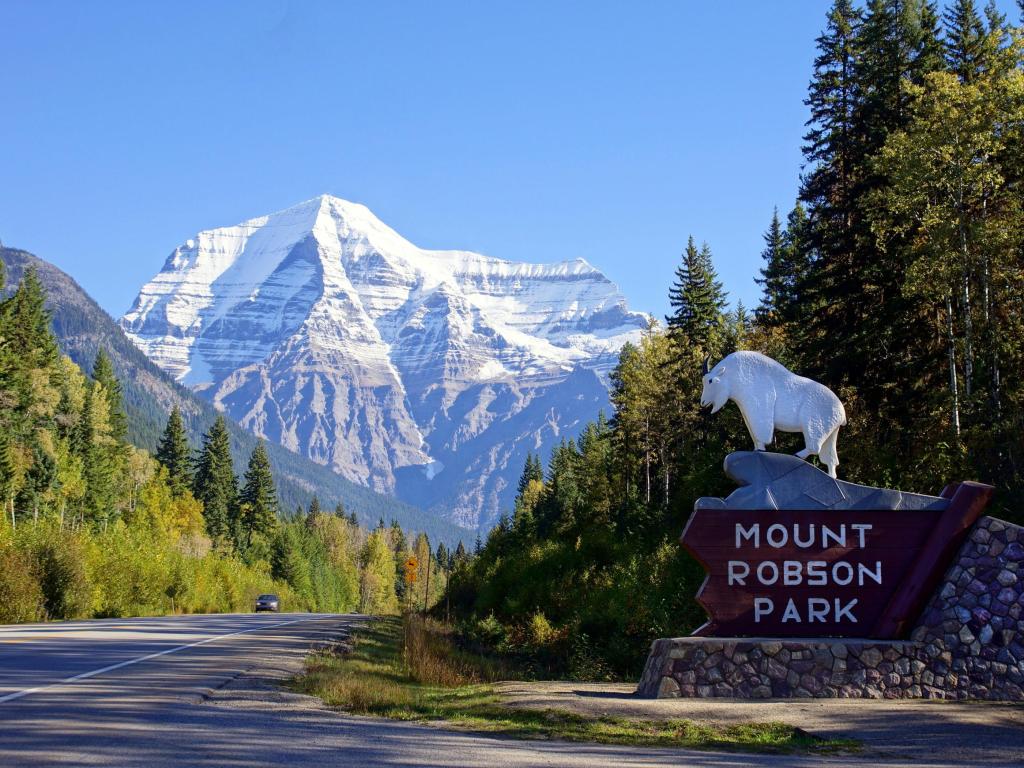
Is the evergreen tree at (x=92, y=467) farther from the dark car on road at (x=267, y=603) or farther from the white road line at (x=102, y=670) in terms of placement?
the white road line at (x=102, y=670)

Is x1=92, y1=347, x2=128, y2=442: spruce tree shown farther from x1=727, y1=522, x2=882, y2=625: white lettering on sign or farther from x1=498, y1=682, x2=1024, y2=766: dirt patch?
x1=498, y1=682, x2=1024, y2=766: dirt patch

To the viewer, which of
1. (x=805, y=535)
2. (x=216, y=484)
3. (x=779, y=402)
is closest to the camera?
(x=805, y=535)

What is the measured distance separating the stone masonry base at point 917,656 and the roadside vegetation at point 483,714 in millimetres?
2980

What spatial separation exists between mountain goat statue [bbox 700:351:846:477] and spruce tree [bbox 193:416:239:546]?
88496 millimetres

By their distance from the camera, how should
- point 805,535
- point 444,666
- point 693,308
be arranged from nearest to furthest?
1. point 805,535
2. point 444,666
3. point 693,308

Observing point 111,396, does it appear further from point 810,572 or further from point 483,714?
point 483,714

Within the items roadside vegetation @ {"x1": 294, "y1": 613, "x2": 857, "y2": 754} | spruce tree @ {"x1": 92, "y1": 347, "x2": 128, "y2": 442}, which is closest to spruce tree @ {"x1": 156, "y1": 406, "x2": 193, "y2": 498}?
spruce tree @ {"x1": 92, "y1": 347, "x2": 128, "y2": 442}

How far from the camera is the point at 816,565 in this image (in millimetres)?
16953

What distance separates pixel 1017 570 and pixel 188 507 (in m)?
88.0

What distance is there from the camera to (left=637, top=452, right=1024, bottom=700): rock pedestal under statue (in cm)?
1611

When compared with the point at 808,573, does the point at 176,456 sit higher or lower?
higher

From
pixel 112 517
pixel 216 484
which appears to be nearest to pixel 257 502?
pixel 216 484

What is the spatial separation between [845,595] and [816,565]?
654 millimetres

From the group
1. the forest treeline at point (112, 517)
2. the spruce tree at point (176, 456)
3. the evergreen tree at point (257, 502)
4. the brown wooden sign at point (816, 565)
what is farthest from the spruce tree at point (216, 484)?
the brown wooden sign at point (816, 565)
